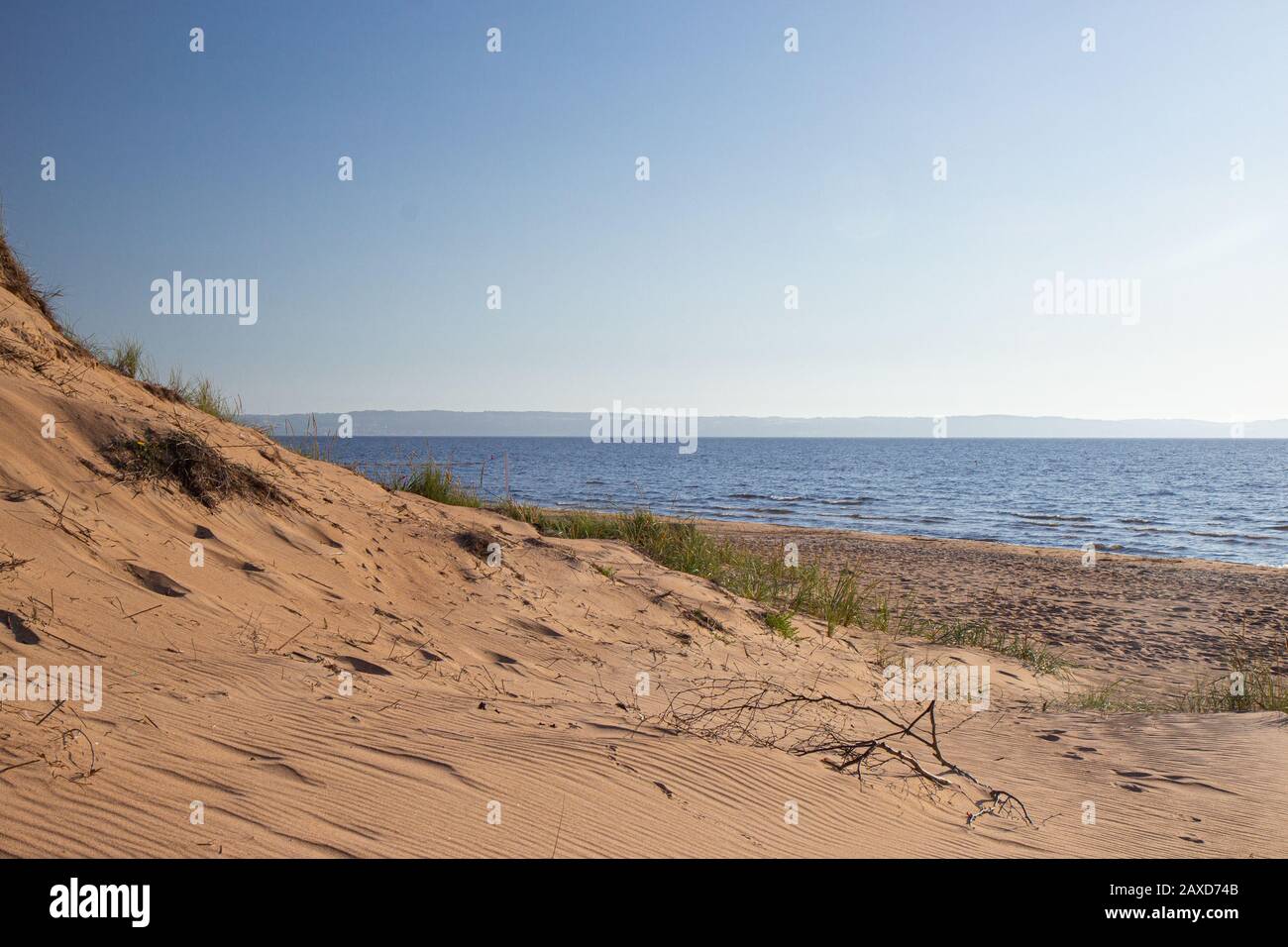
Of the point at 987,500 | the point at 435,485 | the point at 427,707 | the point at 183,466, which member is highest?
the point at 183,466

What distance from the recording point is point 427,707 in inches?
173

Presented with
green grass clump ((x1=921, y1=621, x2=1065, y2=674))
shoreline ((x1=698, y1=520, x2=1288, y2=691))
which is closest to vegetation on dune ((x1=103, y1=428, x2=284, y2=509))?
green grass clump ((x1=921, y1=621, x2=1065, y2=674))

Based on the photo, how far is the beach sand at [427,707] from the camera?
9.71 feet

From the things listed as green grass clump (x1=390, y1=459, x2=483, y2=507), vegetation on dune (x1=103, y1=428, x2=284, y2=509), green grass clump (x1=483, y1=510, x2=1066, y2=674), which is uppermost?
vegetation on dune (x1=103, y1=428, x2=284, y2=509)

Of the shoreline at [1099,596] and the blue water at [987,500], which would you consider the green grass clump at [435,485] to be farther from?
the shoreline at [1099,596]

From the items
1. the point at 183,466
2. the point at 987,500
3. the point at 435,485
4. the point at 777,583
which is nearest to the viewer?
the point at 183,466

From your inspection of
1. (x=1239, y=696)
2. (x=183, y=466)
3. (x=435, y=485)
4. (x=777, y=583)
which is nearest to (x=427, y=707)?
(x=183, y=466)

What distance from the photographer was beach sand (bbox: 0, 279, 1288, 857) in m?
2.96

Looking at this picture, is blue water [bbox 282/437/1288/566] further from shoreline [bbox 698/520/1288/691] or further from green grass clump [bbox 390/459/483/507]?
shoreline [bbox 698/520/1288/691]

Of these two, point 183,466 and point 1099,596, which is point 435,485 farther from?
point 1099,596
